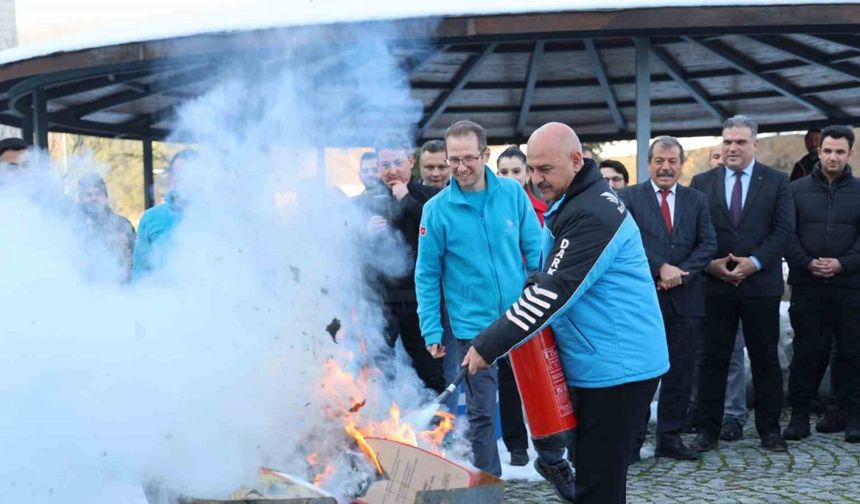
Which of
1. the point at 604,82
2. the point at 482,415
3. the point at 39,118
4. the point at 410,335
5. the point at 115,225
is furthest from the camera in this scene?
the point at 604,82

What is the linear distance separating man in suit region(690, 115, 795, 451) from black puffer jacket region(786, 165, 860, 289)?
18.3 inches

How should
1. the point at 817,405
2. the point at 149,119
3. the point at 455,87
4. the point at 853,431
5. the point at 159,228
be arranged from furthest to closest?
the point at 149,119 < the point at 455,87 < the point at 817,405 < the point at 853,431 < the point at 159,228

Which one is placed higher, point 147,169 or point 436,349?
point 147,169

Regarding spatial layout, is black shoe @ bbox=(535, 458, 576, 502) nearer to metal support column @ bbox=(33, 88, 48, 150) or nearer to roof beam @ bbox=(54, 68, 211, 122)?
roof beam @ bbox=(54, 68, 211, 122)

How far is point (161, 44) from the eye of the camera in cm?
914

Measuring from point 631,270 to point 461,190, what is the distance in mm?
2033

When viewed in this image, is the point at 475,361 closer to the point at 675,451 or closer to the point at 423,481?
the point at 423,481

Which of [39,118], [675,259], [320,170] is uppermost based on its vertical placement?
[39,118]

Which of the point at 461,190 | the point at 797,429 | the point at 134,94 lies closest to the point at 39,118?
the point at 134,94

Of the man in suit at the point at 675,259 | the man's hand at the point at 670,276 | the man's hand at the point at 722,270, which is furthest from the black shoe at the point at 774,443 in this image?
the man's hand at the point at 670,276

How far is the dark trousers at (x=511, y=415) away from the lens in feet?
24.4

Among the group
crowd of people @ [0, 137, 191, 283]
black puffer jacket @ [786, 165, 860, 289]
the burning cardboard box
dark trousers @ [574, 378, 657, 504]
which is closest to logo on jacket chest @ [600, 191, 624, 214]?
dark trousers @ [574, 378, 657, 504]

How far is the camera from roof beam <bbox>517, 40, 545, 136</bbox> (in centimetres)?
1242

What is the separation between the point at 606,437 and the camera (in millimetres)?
4613
